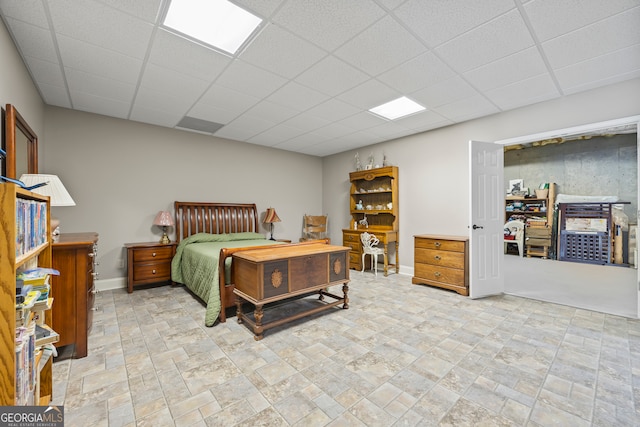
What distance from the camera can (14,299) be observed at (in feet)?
3.22

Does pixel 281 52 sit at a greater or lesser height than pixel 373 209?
greater

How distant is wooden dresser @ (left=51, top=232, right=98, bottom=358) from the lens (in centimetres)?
222

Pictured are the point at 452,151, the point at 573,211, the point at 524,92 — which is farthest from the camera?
the point at 573,211

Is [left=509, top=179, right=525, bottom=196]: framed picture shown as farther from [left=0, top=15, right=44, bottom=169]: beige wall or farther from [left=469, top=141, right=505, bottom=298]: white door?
[left=0, top=15, right=44, bottom=169]: beige wall

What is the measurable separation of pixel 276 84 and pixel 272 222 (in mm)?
3291

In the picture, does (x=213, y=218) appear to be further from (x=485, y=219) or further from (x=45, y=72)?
(x=485, y=219)

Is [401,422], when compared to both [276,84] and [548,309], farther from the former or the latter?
[276,84]

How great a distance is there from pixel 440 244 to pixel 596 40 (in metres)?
2.79

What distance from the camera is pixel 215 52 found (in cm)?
250

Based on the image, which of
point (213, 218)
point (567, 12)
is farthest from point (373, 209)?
point (567, 12)

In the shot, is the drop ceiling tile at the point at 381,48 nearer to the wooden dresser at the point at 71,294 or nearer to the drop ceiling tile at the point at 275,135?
the drop ceiling tile at the point at 275,135

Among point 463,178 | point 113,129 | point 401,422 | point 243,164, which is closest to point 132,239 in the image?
point 113,129

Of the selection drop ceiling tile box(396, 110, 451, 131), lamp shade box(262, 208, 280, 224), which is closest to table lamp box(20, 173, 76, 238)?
lamp shade box(262, 208, 280, 224)

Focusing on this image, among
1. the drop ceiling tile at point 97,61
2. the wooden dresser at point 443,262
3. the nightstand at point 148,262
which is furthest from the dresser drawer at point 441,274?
the drop ceiling tile at point 97,61
